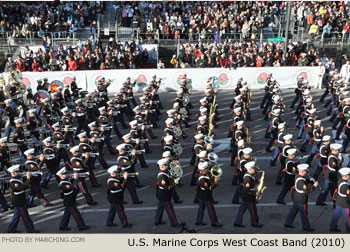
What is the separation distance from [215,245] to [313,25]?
2495 cm

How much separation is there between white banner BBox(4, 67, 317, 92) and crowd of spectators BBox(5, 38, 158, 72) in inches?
48.7

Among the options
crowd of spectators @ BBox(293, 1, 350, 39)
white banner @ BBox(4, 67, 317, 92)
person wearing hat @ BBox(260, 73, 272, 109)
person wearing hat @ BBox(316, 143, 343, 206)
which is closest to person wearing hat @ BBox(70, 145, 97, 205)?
person wearing hat @ BBox(316, 143, 343, 206)

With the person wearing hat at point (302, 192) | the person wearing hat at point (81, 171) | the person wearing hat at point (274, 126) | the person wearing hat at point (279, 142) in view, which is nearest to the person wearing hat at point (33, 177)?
the person wearing hat at point (81, 171)

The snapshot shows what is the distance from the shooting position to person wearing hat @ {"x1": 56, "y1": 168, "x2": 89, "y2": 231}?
1084 cm

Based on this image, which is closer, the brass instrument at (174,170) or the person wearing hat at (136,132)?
the brass instrument at (174,170)

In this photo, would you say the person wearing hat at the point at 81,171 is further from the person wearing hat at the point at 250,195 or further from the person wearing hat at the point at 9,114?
the person wearing hat at the point at 9,114

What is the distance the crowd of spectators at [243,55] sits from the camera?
2553cm

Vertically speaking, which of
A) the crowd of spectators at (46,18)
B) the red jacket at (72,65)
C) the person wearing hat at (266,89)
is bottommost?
the person wearing hat at (266,89)

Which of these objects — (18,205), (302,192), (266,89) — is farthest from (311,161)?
(18,205)

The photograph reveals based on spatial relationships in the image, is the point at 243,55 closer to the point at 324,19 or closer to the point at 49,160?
the point at 324,19

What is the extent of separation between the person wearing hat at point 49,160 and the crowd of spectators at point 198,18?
17.0m

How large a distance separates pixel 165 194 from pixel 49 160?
4442 millimetres

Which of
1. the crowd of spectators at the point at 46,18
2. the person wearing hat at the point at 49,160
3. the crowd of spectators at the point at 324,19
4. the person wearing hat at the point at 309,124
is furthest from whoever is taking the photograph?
the crowd of spectators at the point at 324,19

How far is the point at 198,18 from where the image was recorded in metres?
30.6
